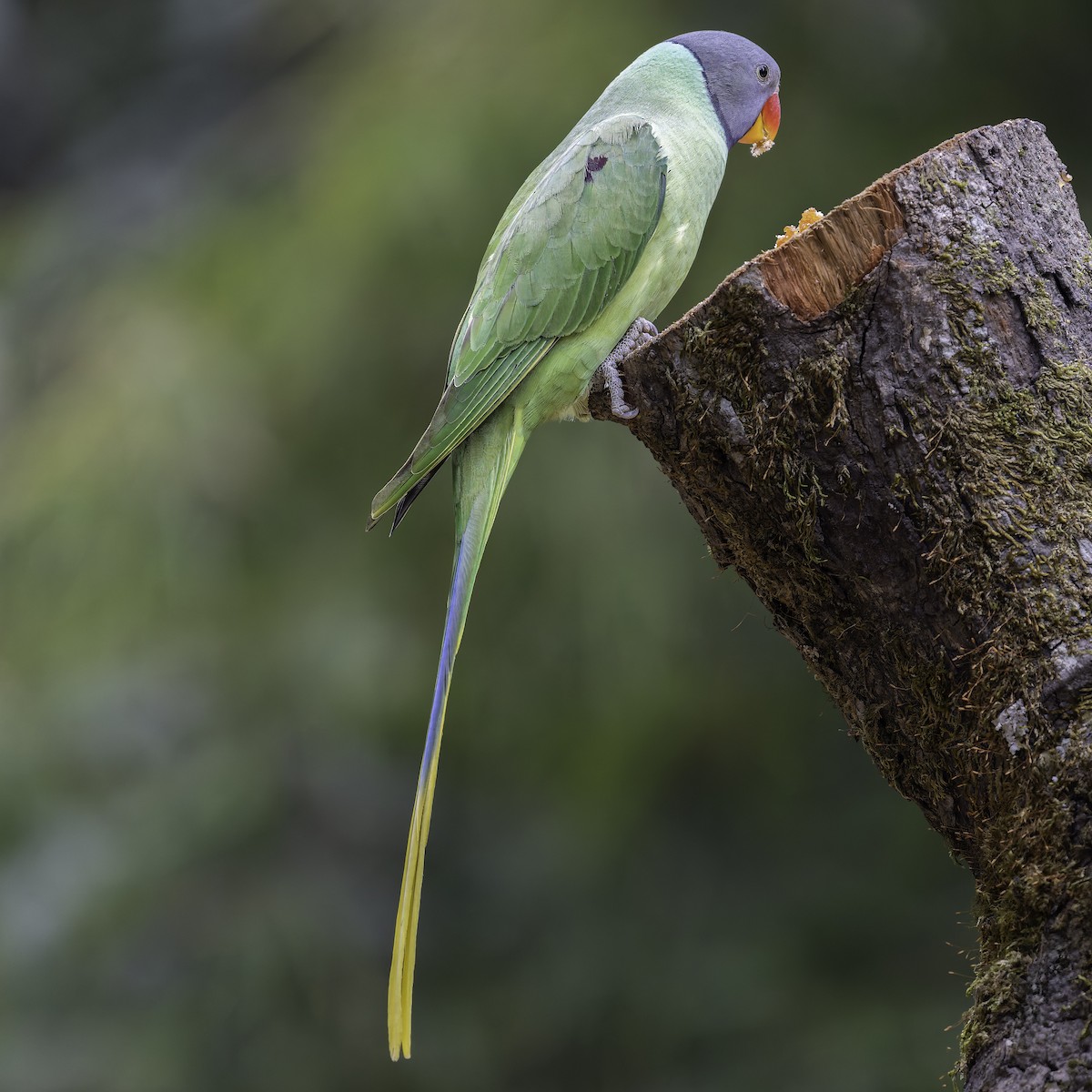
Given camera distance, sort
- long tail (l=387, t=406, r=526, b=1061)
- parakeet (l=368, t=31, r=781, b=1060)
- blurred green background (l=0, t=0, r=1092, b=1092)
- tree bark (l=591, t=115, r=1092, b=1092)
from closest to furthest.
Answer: tree bark (l=591, t=115, r=1092, b=1092) < long tail (l=387, t=406, r=526, b=1061) < parakeet (l=368, t=31, r=781, b=1060) < blurred green background (l=0, t=0, r=1092, b=1092)

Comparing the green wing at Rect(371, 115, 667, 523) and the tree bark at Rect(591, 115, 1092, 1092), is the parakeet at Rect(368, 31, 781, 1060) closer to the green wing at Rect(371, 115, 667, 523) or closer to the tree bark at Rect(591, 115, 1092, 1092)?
the green wing at Rect(371, 115, 667, 523)

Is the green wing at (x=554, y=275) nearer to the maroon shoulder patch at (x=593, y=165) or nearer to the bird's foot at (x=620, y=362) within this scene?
the maroon shoulder patch at (x=593, y=165)

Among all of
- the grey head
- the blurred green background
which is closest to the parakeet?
the grey head

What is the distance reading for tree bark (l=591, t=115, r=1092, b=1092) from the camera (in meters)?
1.94

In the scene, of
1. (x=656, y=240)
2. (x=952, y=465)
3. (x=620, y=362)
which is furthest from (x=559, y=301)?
(x=952, y=465)

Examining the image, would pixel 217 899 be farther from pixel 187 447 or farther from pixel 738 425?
pixel 738 425

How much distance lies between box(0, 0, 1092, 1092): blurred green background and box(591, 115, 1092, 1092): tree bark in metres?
2.51

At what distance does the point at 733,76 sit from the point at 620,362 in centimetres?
114

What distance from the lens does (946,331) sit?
2045mm

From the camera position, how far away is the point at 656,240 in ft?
10.2

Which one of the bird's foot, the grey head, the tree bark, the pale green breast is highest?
the grey head

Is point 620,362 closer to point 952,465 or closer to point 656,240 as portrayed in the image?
point 656,240

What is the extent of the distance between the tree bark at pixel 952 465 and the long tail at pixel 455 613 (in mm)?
795

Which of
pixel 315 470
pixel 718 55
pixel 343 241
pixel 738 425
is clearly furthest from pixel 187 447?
pixel 738 425
